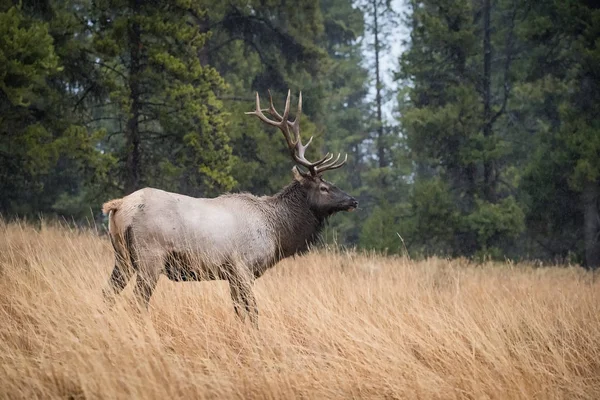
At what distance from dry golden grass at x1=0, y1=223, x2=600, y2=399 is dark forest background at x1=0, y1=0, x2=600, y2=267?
232 inches

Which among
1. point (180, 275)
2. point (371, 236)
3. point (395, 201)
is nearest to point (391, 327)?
point (180, 275)

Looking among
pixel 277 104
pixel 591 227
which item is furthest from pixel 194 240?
pixel 591 227

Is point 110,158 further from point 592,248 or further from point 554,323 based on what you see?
point 592,248

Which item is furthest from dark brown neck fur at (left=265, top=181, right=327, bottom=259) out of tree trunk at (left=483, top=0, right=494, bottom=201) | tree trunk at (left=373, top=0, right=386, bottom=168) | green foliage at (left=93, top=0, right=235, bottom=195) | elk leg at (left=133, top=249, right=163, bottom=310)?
tree trunk at (left=373, top=0, right=386, bottom=168)

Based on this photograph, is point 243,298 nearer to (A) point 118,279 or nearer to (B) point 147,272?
(B) point 147,272

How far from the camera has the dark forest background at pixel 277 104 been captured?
10.4 meters

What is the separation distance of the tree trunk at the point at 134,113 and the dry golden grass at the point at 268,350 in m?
6.23

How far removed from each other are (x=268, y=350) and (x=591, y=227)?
1221 centimetres

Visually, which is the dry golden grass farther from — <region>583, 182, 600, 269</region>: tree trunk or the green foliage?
<region>583, 182, 600, 269</region>: tree trunk

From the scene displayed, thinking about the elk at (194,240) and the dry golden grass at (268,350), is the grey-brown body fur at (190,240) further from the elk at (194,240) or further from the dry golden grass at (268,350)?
the dry golden grass at (268,350)

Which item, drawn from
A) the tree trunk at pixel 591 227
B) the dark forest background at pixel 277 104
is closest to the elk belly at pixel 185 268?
the dark forest background at pixel 277 104

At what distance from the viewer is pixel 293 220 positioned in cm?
596

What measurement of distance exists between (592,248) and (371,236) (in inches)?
213

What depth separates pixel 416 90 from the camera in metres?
16.3
